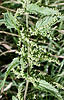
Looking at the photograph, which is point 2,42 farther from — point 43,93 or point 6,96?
point 43,93

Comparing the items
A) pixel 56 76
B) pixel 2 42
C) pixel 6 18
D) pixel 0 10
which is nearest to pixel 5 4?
pixel 0 10

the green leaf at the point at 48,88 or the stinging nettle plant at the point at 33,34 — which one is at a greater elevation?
the stinging nettle plant at the point at 33,34

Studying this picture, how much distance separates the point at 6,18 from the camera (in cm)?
122

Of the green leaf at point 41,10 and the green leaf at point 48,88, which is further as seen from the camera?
the green leaf at point 48,88

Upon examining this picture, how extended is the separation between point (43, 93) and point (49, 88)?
2.25 feet

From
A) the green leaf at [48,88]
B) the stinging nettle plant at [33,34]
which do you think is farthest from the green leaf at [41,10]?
the green leaf at [48,88]

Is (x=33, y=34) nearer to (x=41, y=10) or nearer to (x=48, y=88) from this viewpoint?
(x=41, y=10)

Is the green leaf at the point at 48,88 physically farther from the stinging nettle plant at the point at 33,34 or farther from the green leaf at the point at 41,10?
the green leaf at the point at 41,10

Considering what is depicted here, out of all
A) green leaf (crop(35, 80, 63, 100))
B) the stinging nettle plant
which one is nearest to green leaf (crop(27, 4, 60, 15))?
the stinging nettle plant

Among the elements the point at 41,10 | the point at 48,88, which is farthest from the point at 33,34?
the point at 48,88

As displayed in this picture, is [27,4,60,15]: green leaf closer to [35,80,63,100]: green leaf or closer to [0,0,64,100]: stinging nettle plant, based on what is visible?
[0,0,64,100]: stinging nettle plant

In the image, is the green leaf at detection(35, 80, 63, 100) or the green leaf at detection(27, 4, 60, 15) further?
the green leaf at detection(35, 80, 63, 100)

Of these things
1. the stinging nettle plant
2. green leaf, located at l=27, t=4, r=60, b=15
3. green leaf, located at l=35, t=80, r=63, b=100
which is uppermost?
green leaf, located at l=27, t=4, r=60, b=15

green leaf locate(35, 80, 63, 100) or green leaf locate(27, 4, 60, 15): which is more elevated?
green leaf locate(27, 4, 60, 15)
